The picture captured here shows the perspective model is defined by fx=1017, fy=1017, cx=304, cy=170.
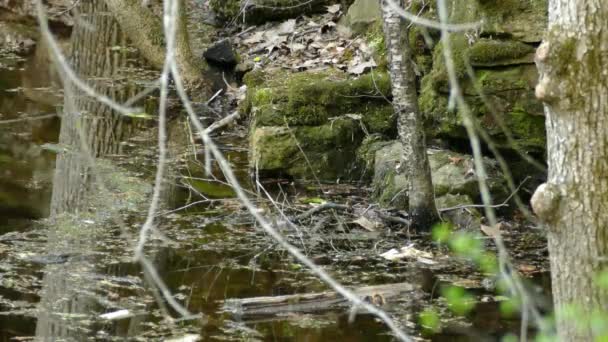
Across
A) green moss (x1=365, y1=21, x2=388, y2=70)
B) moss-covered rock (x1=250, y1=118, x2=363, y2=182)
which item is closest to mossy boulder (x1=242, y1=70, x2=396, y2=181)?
moss-covered rock (x1=250, y1=118, x2=363, y2=182)

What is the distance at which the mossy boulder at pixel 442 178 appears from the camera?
702 cm

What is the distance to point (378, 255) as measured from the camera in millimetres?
6340

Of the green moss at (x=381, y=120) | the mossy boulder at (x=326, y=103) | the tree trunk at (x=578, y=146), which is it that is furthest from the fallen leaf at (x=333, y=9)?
the tree trunk at (x=578, y=146)

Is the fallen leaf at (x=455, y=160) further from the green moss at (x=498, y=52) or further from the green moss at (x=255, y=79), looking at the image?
the green moss at (x=255, y=79)

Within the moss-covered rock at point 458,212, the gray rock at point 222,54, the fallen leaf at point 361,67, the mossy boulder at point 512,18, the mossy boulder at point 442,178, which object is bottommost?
the moss-covered rock at point 458,212

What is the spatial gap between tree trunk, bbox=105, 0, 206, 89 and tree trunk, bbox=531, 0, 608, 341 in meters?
6.80

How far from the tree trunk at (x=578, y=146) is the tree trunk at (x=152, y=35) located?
6.80 m

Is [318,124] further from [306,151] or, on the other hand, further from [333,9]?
[333,9]

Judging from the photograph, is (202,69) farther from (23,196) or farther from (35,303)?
(35,303)

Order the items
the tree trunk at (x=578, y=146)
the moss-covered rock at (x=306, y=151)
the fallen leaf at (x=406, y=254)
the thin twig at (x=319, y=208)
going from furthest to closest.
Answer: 1. the moss-covered rock at (x=306, y=151)
2. the thin twig at (x=319, y=208)
3. the fallen leaf at (x=406, y=254)
4. the tree trunk at (x=578, y=146)

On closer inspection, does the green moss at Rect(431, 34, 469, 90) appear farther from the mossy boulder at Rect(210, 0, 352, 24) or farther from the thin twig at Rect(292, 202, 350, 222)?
the mossy boulder at Rect(210, 0, 352, 24)

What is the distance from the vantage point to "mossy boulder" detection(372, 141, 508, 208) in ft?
23.0

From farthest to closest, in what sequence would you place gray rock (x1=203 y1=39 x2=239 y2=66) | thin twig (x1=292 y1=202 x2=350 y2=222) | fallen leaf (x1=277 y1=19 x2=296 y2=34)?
fallen leaf (x1=277 y1=19 x2=296 y2=34)
gray rock (x1=203 y1=39 x2=239 y2=66)
thin twig (x1=292 y1=202 x2=350 y2=222)

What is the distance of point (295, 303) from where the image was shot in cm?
551
